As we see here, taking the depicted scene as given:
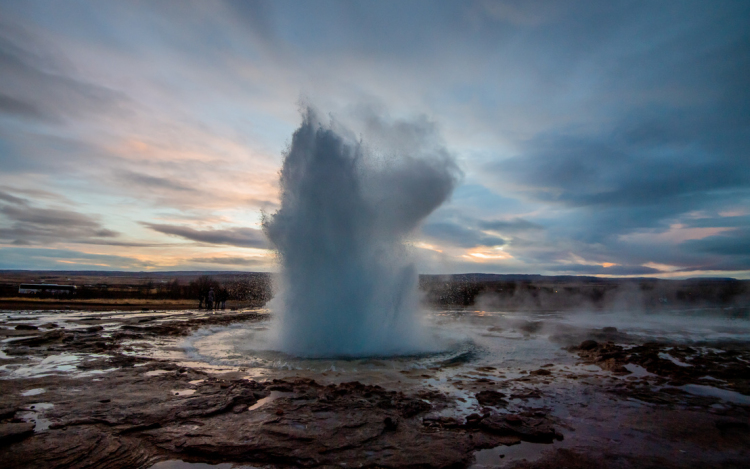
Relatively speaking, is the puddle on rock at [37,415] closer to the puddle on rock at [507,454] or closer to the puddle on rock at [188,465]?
the puddle on rock at [188,465]

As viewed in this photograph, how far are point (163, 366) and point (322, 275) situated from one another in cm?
489

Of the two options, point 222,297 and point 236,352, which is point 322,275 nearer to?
point 236,352

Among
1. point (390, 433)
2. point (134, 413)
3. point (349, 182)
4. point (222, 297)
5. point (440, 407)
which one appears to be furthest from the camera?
point (222, 297)

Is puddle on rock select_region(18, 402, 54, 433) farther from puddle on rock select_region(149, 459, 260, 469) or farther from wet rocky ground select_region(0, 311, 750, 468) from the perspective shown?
→ puddle on rock select_region(149, 459, 260, 469)

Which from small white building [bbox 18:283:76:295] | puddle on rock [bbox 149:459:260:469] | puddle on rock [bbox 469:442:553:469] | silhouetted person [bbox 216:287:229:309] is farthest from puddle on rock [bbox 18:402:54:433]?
small white building [bbox 18:283:76:295]

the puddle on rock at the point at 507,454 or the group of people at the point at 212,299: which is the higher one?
the group of people at the point at 212,299

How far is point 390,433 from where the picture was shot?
4.97 m

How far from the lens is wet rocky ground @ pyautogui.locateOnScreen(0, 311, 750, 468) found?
4316 millimetres

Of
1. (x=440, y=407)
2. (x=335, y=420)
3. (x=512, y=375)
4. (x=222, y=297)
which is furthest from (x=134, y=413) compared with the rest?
(x=222, y=297)

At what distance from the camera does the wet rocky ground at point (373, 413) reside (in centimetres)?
432

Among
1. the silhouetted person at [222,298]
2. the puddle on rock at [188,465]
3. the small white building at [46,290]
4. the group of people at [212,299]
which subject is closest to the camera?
the puddle on rock at [188,465]

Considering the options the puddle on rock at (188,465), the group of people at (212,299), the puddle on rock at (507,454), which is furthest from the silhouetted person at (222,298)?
the puddle on rock at (507,454)

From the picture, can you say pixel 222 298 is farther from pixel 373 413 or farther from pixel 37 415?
pixel 373 413

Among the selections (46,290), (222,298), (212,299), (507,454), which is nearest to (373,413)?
(507,454)
